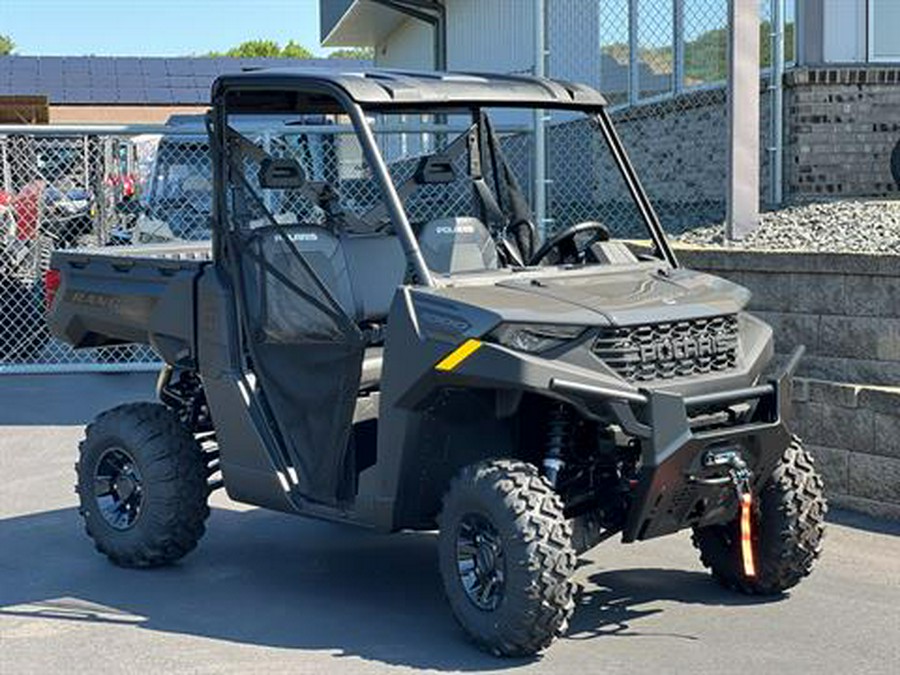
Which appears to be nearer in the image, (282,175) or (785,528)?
(785,528)

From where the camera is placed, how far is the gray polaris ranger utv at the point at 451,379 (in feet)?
18.1

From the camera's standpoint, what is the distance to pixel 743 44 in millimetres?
9367

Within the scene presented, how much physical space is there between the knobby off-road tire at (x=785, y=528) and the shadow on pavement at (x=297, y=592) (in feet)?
0.59

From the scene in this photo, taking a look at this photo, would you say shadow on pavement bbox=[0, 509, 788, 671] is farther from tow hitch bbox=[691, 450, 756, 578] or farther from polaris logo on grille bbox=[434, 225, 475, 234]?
polaris logo on grille bbox=[434, 225, 475, 234]

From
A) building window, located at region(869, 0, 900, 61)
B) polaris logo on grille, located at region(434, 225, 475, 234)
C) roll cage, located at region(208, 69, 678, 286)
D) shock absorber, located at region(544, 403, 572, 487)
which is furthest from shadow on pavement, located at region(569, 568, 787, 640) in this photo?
building window, located at region(869, 0, 900, 61)

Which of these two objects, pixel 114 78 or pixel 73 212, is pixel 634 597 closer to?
pixel 73 212

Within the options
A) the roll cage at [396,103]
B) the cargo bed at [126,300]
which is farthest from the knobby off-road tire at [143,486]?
the roll cage at [396,103]

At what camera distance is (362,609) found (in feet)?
20.8

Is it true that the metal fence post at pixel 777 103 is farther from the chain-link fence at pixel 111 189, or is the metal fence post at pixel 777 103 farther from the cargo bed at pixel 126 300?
the cargo bed at pixel 126 300

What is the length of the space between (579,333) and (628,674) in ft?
3.99

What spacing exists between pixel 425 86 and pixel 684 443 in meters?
1.81

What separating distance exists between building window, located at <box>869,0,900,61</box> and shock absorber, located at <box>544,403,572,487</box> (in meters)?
7.70

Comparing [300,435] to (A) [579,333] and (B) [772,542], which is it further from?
(B) [772,542]

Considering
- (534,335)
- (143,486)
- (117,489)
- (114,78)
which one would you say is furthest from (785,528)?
(114,78)
